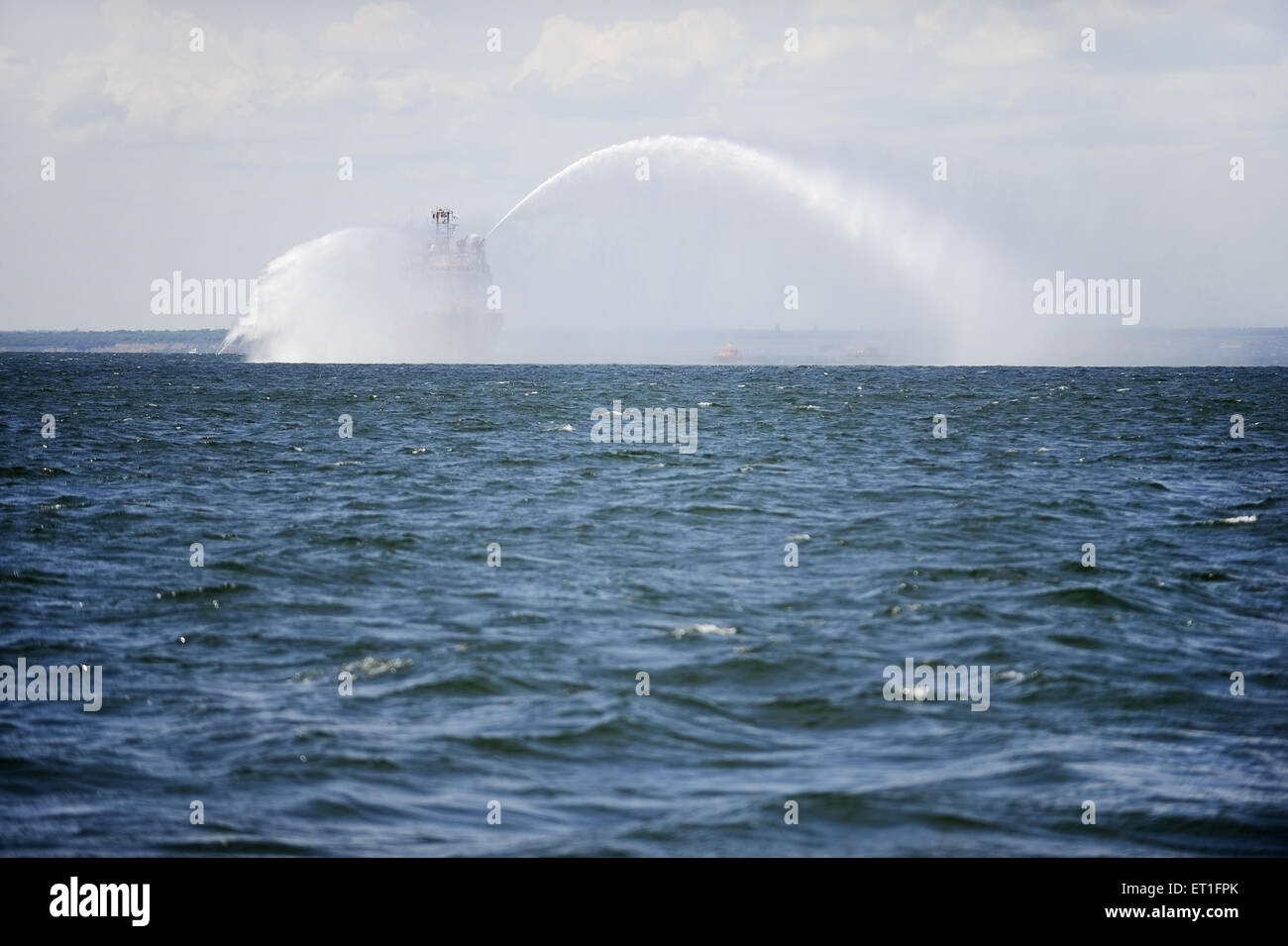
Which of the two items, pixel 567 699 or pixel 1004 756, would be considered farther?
pixel 567 699

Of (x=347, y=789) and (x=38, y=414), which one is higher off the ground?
(x=38, y=414)

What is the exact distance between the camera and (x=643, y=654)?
56.1 feet

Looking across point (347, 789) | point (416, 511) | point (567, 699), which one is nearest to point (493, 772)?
point (347, 789)

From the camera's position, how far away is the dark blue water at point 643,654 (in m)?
11.8

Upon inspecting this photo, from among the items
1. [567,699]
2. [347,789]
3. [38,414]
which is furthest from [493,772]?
[38,414]

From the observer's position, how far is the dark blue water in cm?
1184

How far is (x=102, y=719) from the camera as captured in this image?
14555 millimetres

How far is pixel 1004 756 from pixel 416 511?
1802 centimetres

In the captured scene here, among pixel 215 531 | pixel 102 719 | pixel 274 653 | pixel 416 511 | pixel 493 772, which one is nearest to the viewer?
pixel 493 772

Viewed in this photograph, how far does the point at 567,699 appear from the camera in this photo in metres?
15.2
